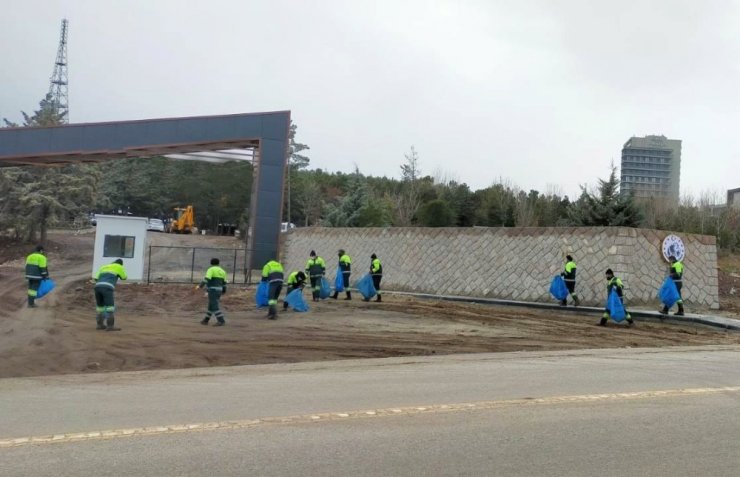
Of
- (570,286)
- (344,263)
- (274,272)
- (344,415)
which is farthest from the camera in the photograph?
(344,263)

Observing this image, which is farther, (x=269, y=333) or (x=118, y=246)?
(x=118, y=246)

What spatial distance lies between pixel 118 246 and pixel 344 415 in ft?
79.0

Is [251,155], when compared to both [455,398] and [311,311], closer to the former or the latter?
[311,311]

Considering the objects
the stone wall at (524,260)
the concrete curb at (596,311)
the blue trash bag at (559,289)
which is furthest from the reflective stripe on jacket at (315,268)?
the blue trash bag at (559,289)

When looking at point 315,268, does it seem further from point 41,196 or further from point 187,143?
point 41,196

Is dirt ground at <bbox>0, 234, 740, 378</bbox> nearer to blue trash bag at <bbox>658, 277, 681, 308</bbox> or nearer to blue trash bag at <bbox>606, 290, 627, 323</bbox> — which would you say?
blue trash bag at <bbox>606, 290, 627, 323</bbox>

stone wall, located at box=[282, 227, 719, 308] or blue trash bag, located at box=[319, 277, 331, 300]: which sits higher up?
stone wall, located at box=[282, 227, 719, 308]

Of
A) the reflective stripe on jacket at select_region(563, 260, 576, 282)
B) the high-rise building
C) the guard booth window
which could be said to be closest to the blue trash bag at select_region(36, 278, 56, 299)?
the guard booth window

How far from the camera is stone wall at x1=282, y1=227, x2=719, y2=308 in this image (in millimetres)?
21375

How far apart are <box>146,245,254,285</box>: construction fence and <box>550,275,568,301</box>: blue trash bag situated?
15.4 meters

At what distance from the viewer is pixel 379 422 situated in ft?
22.6

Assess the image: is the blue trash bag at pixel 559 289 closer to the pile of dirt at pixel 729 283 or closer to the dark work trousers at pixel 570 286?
the dark work trousers at pixel 570 286

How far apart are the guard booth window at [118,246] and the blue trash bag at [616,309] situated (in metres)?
20.1

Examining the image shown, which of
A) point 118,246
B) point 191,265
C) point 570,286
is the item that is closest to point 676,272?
point 570,286
